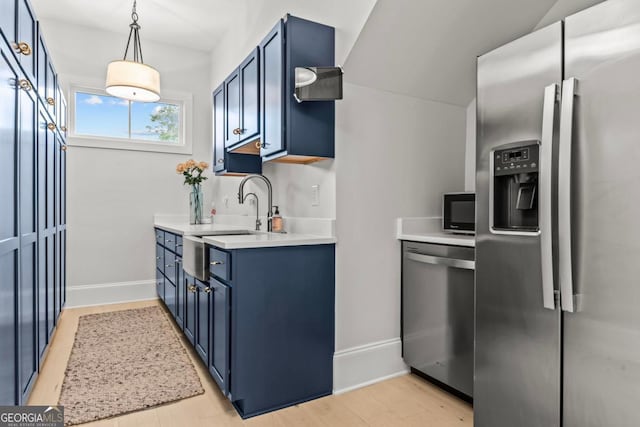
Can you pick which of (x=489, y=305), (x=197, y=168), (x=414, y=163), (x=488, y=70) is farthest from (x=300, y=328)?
(x=197, y=168)

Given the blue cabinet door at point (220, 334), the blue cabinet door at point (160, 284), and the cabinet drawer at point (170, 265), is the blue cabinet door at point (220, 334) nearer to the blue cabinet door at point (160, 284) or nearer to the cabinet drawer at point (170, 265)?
the cabinet drawer at point (170, 265)

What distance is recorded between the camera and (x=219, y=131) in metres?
3.31

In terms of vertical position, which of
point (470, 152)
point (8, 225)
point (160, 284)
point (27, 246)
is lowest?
point (160, 284)

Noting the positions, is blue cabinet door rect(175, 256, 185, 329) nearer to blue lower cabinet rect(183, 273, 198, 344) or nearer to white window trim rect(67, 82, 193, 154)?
blue lower cabinet rect(183, 273, 198, 344)

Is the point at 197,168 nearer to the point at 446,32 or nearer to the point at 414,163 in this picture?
the point at 414,163

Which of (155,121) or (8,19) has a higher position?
(155,121)

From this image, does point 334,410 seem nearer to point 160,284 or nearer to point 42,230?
point 42,230

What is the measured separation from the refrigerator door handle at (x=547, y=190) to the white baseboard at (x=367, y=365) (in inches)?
48.6

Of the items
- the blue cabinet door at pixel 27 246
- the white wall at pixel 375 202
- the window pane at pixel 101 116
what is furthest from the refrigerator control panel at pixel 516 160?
the window pane at pixel 101 116

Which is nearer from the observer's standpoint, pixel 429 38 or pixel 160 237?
pixel 429 38

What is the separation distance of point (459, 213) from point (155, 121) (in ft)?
12.0

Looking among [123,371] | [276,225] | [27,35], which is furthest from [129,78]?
[123,371]

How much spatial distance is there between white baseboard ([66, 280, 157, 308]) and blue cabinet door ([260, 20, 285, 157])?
2.80 metres

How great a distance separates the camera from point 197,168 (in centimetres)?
416
